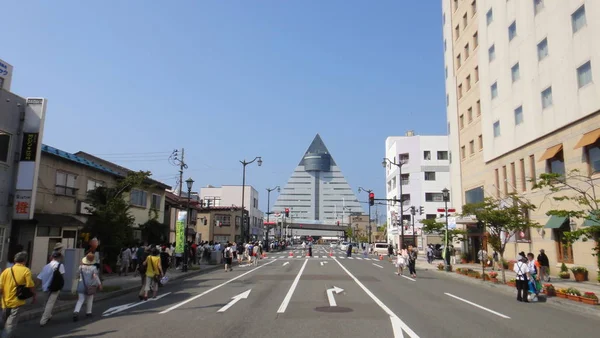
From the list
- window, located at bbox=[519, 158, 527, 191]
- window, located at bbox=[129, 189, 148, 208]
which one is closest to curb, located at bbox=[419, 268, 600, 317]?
window, located at bbox=[519, 158, 527, 191]

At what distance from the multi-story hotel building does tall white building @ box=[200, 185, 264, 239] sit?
6242cm

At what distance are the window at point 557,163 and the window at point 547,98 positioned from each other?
3.31m

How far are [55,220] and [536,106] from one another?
2948 centimetres

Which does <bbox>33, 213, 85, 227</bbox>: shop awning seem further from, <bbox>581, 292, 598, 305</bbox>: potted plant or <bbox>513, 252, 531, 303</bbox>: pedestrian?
<bbox>581, 292, 598, 305</bbox>: potted plant

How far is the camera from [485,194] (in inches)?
1422

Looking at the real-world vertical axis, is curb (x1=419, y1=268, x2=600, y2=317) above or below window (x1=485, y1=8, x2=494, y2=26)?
below

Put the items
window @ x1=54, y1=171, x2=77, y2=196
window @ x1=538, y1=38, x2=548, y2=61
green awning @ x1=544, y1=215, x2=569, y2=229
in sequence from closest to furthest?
window @ x1=54, y1=171, x2=77, y2=196 < green awning @ x1=544, y1=215, x2=569, y2=229 < window @ x1=538, y1=38, x2=548, y2=61

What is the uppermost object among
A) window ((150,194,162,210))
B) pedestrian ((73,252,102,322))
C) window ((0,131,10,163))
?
window ((0,131,10,163))

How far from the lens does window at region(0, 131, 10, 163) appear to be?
1903 centimetres

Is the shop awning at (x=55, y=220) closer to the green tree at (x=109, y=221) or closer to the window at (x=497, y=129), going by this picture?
the green tree at (x=109, y=221)

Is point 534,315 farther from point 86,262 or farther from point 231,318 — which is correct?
point 86,262

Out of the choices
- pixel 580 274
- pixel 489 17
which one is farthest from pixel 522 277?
pixel 489 17

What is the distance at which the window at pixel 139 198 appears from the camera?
105 ft

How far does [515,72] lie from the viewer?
31312 mm
